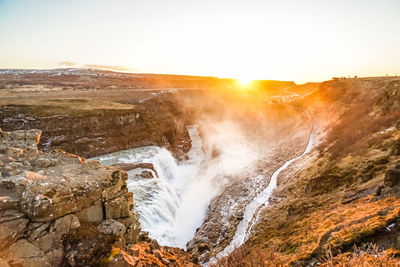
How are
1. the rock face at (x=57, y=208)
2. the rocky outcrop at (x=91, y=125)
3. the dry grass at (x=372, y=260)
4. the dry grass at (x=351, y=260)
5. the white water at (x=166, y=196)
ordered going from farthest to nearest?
the rocky outcrop at (x=91, y=125)
the white water at (x=166, y=196)
the rock face at (x=57, y=208)
the dry grass at (x=351, y=260)
the dry grass at (x=372, y=260)

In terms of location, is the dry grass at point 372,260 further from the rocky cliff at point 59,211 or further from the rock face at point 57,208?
the rock face at point 57,208

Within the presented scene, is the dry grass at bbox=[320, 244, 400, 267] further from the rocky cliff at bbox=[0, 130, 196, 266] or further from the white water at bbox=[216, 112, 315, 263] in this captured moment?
the white water at bbox=[216, 112, 315, 263]

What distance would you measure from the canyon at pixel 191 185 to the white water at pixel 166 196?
0.16 metres

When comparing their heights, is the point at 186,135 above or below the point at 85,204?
below

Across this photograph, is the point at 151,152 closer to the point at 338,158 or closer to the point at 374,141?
the point at 338,158

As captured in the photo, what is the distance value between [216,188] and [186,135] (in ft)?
87.5

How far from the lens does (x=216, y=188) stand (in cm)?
3117

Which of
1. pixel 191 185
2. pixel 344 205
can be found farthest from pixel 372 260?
pixel 191 185

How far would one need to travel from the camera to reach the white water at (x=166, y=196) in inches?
837

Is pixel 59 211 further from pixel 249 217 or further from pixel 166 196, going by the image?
pixel 166 196

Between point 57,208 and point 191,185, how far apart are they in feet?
90.2

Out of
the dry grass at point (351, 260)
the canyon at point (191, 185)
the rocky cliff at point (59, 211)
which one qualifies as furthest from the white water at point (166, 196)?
the dry grass at point (351, 260)

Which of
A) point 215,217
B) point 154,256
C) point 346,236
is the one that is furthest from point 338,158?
point 154,256

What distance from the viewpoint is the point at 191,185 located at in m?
34.1
